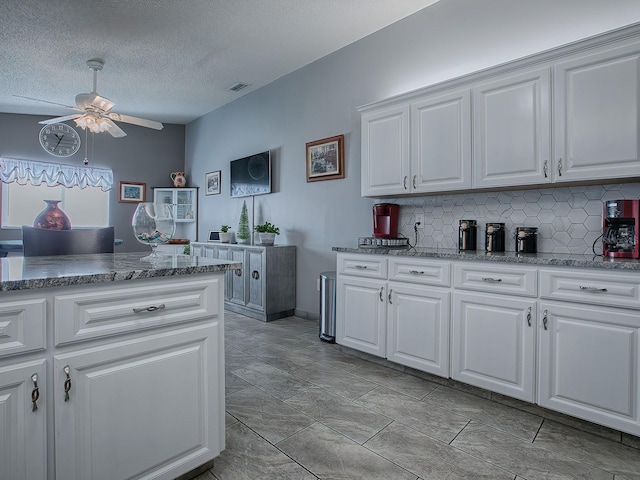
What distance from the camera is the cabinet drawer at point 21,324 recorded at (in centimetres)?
102

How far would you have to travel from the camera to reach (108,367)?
1229mm

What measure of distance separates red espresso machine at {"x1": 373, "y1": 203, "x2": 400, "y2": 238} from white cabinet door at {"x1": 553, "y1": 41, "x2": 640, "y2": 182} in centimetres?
134

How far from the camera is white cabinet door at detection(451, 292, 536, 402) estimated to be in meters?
2.05

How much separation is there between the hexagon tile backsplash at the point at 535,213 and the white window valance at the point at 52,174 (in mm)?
5537

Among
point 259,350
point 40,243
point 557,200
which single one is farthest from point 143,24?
point 557,200

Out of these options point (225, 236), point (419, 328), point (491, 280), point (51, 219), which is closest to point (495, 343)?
point (491, 280)

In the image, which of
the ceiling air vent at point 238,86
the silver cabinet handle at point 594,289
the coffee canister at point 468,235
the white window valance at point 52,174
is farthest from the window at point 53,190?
the silver cabinet handle at point 594,289

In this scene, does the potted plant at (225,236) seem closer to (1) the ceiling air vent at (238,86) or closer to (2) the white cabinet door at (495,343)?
(1) the ceiling air vent at (238,86)

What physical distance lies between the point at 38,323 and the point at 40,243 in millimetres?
1460

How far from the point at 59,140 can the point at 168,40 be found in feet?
8.98

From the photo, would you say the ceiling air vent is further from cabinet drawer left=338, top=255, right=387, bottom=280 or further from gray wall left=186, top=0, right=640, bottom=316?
cabinet drawer left=338, top=255, right=387, bottom=280

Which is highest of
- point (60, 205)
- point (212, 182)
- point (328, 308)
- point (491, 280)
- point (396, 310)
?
point (212, 182)

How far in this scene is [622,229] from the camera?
2.04 meters

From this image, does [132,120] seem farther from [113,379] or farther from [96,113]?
[113,379]
